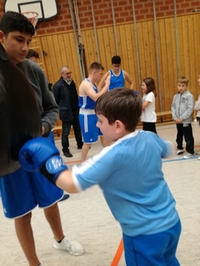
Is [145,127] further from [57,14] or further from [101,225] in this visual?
[57,14]

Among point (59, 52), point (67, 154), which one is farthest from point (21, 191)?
point (59, 52)

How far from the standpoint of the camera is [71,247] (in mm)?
1935

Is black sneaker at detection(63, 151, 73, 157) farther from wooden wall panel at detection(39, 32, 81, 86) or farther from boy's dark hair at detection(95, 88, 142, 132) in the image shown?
boy's dark hair at detection(95, 88, 142, 132)

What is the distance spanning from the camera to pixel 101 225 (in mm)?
2262

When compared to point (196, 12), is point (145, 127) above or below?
below

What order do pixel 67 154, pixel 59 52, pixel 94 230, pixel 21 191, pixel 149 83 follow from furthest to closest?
pixel 59 52 → pixel 67 154 → pixel 149 83 → pixel 94 230 → pixel 21 191

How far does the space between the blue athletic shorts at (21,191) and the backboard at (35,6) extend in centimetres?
444

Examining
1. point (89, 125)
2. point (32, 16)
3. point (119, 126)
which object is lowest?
point (89, 125)

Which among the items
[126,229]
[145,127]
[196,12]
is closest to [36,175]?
[126,229]

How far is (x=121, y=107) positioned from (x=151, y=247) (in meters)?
0.59

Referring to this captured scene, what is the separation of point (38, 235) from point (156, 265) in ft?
4.53

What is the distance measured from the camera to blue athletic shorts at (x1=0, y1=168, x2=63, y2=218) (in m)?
1.50

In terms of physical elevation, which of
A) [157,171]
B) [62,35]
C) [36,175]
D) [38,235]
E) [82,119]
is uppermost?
[62,35]

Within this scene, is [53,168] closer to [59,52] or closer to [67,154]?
[67,154]
